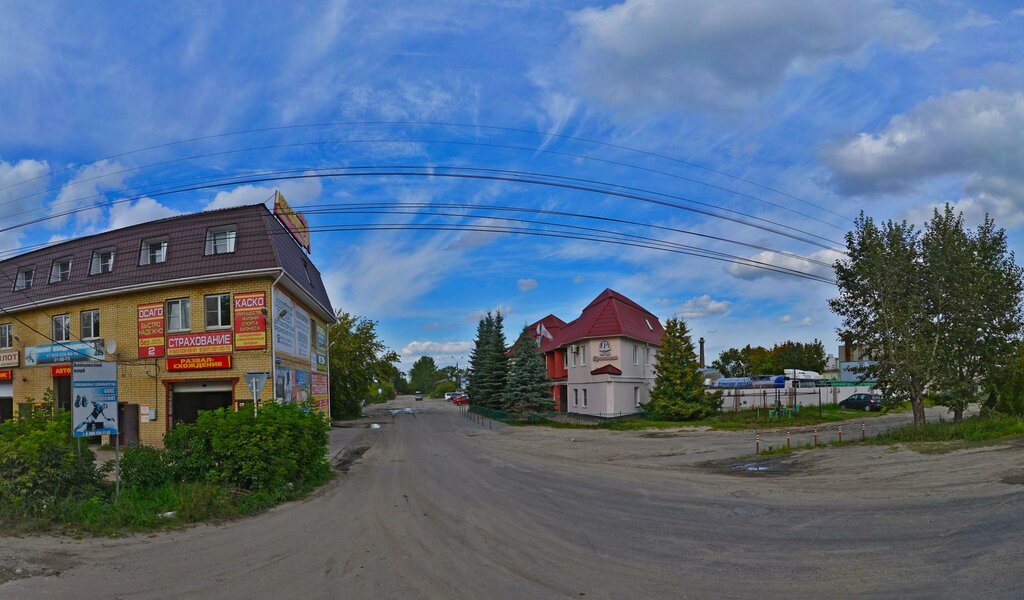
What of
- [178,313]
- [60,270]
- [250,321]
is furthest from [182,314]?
[60,270]

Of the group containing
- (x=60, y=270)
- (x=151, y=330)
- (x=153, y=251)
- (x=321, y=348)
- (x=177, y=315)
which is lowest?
(x=321, y=348)

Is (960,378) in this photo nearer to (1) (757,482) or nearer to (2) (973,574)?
(1) (757,482)

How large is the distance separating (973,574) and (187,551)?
29.4 ft

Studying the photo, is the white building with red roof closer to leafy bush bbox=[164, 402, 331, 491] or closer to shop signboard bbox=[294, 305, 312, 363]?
shop signboard bbox=[294, 305, 312, 363]

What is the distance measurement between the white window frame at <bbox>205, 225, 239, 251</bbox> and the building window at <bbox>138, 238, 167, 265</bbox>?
2084 mm

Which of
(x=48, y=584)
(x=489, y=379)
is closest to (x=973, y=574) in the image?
(x=48, y=584)

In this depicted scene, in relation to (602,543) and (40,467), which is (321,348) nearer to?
(40,467)

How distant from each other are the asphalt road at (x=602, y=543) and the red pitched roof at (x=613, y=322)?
25.7 metres

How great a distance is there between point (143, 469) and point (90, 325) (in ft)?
59.9

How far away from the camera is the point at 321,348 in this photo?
111ft

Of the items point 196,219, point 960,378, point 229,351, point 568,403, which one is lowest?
point 568,403

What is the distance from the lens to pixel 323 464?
1545 centimetres

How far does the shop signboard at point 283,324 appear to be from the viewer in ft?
76.3

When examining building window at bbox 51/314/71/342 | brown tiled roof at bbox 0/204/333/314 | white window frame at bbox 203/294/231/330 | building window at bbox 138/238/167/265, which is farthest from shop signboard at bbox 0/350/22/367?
white window frame at bbox 203/294/231/330
